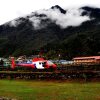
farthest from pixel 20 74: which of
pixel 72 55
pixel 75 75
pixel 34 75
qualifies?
pixel 72 55

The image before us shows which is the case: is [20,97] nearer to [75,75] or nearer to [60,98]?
[60,98]

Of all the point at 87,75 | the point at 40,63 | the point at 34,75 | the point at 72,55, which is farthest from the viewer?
the point at 72,55

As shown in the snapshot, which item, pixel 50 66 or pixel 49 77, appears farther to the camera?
pixel 50 66

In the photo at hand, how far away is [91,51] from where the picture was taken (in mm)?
194000

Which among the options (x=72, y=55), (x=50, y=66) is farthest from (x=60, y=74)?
(x=72, y=55)

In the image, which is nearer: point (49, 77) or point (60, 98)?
point (60, 98)

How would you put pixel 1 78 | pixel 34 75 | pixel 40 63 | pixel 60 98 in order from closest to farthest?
pixel 60 98
pixel 34 75
pixel 1 78
pixel 40 63

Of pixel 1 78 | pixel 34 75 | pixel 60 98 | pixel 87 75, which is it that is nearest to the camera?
pixel 60 98

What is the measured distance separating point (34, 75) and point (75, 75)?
7.04 meters

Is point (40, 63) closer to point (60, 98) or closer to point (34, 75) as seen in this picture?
point (34, 75)

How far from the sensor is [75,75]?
134 feet

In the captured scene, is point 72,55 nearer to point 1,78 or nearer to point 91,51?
point 91,51

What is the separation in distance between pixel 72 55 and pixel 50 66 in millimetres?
120179

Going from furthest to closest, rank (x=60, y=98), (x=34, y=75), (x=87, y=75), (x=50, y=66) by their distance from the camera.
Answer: (x=50, y=66), (x=34, y=75), (x=87, y=75), (x=60, y=98)
